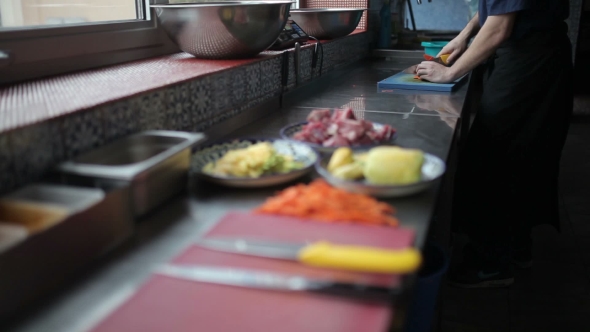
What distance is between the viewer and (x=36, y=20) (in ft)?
4.21

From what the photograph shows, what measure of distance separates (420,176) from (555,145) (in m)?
1.40

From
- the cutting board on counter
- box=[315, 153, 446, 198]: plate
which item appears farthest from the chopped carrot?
the cutting board on counter

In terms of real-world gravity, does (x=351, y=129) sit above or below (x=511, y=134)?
above

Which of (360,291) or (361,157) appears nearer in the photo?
(360,291)

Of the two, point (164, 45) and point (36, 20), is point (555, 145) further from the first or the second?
point (36, 20)

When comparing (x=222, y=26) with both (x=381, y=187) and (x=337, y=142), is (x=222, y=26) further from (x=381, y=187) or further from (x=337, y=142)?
(x=381, y=187)

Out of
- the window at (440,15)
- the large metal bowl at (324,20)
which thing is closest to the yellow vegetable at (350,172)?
the large metal bowl at (324,20)

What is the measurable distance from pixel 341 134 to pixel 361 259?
0.65m

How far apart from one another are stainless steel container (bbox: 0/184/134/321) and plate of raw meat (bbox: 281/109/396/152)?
55 cm

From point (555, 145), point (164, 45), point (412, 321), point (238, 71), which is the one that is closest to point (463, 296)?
point (555, 145)

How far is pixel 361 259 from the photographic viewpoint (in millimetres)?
647

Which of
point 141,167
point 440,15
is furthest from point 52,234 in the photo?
point 440,15

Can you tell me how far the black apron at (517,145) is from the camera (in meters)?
2.04

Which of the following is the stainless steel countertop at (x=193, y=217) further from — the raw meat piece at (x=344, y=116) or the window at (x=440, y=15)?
the window at (x=440, y=15)
